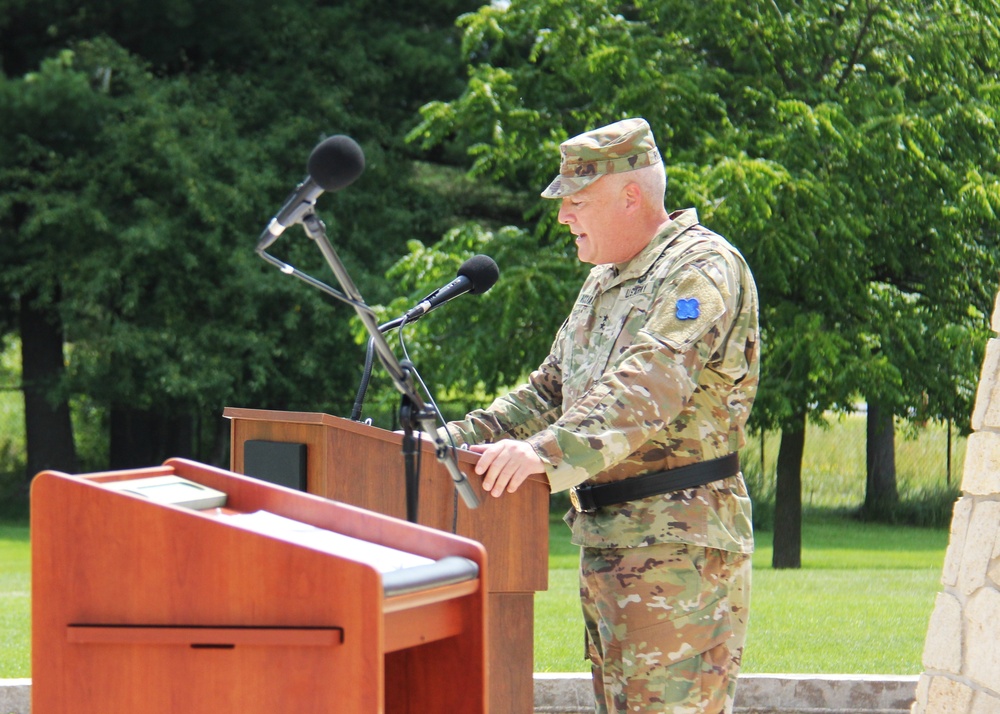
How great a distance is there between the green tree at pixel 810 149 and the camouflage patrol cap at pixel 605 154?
673cm

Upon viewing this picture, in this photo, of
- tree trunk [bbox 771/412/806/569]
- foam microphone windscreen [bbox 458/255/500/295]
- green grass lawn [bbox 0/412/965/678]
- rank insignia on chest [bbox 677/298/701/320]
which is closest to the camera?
rank insignia on chest [bbox 677/298/701/320]

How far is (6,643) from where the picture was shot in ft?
21.2

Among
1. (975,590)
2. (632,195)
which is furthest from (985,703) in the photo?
(632,195)

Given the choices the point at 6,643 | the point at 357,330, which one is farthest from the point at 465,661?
the point at 357,330

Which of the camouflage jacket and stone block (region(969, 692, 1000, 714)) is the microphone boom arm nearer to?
the camouflage jacket

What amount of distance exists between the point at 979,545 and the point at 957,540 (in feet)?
0.34

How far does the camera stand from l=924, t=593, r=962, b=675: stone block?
165 inches

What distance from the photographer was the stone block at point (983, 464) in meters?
4.10

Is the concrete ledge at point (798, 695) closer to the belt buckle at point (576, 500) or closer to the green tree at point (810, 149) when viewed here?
the belt buckle at point (576, 500)

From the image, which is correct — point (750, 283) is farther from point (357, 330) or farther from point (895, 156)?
point (357, 330)

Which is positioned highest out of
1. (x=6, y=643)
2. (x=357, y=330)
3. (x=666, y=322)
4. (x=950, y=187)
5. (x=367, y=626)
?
(x=950, y=187)

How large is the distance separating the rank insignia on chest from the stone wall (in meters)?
1.84

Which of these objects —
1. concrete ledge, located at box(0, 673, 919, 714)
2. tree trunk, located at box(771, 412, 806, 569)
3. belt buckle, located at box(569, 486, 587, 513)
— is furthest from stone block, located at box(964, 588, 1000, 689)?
tree trunk, located at box(771, 412, 806, 569)

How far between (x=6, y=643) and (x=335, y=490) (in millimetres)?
4611
